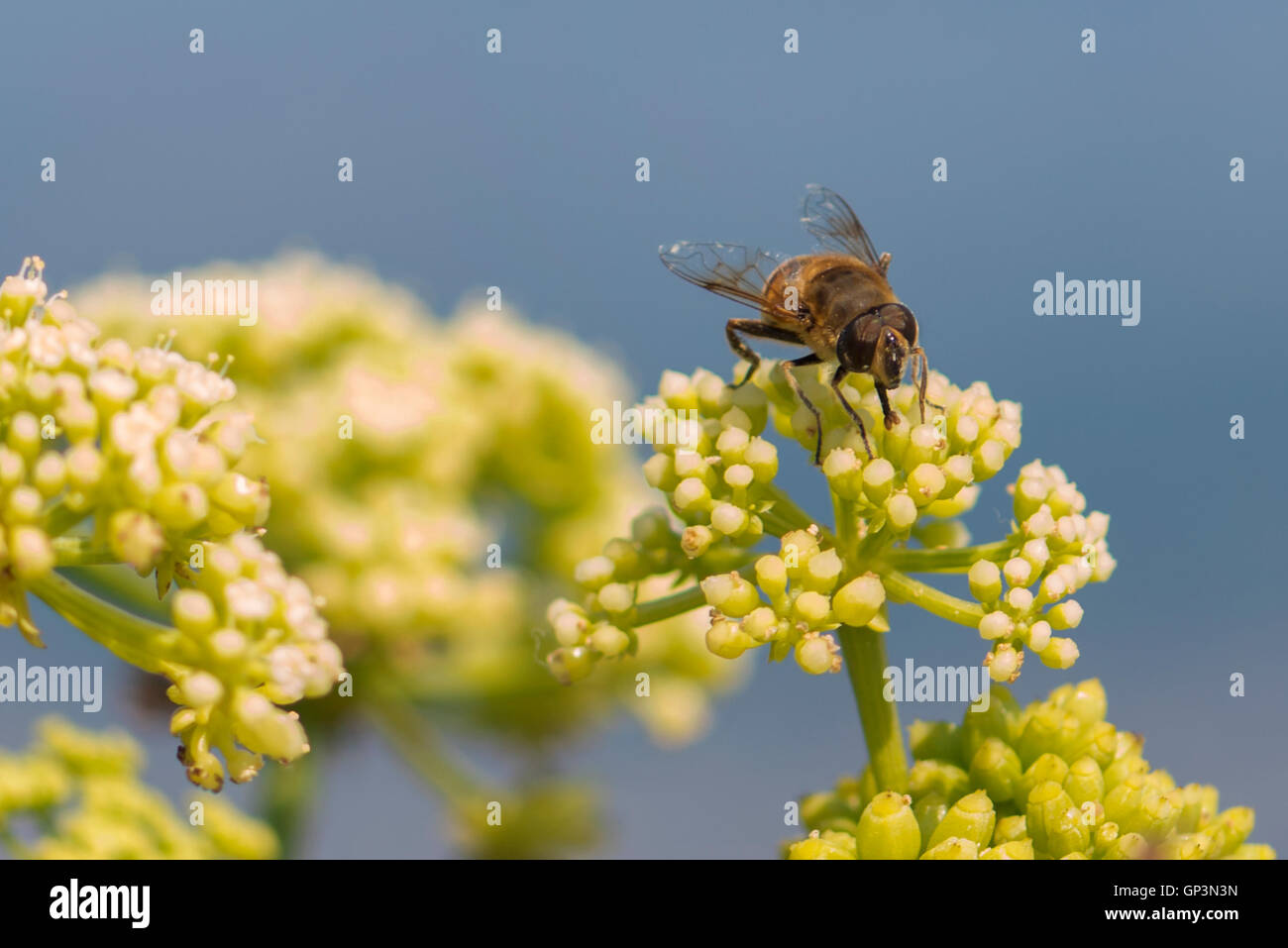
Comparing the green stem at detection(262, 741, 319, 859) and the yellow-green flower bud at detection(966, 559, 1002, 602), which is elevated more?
the yellow-green flower bud at detection(966, 559, 1002, 602)

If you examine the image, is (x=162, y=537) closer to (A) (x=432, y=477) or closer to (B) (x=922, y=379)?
(B) (x=922, y=379)

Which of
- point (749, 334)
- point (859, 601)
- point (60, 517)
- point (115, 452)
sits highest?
point (749, 334)

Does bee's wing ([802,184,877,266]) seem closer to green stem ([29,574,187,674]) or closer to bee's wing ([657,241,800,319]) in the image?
bee's wing ([657,241,800,319])

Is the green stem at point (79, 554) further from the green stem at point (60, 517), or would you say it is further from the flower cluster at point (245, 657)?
the flower cluster at point (245, 657)

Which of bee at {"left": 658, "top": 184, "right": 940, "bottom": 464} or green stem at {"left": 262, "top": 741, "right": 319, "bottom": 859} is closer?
bee at {"left": 658, "top": 184, "right": 940, "bottom": 464}

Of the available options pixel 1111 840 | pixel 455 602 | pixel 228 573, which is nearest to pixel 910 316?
pixel 1111 840

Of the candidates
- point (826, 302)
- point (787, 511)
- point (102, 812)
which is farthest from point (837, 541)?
point (102, 812)

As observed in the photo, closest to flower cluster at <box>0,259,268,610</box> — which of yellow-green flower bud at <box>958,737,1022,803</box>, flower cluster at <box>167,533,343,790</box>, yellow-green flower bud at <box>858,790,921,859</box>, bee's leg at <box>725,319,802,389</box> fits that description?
flower cluster at <box>167,533,343,790</box>

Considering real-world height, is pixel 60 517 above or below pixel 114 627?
above
